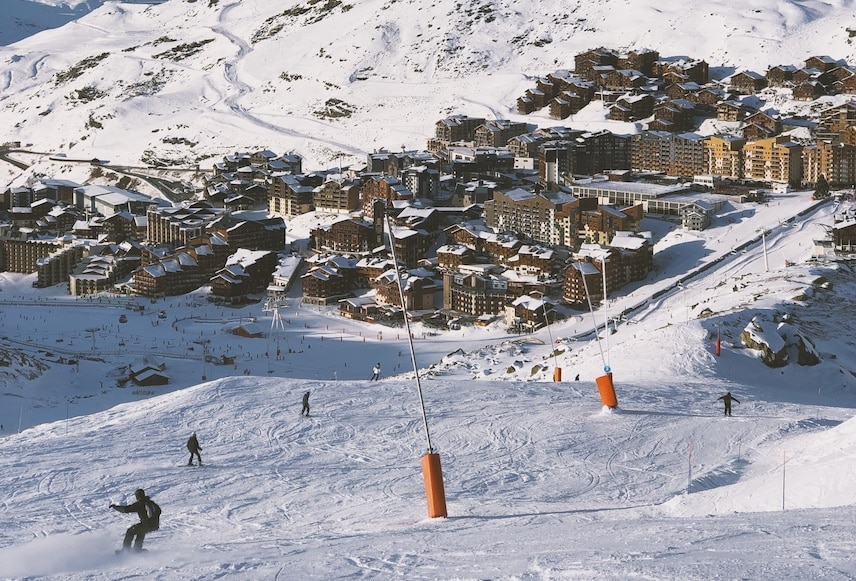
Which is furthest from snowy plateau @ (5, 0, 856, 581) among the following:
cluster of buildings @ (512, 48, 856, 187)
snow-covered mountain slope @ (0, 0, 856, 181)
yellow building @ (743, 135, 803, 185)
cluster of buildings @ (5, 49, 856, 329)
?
snow-covered mountain slope @ (0, 0, 856, 181)

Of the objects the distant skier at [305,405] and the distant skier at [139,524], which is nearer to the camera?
the distant skier at [139,524]

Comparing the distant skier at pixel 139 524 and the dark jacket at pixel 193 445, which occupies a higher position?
the distant skier at pixel 139 524

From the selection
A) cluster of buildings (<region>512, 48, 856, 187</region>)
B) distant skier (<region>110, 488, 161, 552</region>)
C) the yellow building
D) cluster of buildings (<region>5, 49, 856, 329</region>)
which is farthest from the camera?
cluster of buildings (<region>512, 48, 856, 187</region>)

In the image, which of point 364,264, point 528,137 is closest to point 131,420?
point 364,264

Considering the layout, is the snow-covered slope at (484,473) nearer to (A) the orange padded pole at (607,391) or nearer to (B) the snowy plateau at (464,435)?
(B) the snowy plateau at (464,435)

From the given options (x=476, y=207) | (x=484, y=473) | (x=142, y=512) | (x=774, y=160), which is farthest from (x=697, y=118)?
(x=142, y=512)

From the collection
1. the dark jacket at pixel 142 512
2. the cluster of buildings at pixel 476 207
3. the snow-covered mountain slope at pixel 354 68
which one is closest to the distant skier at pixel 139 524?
the dark jacket at pixel 142 512

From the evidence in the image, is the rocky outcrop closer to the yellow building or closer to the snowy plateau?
the snowy plateau

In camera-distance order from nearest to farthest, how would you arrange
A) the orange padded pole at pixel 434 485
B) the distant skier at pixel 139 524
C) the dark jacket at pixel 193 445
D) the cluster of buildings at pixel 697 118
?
1. the distant skier at pixel 139 524
2. the orange padded pole at pixel 434 485
3. the dark jacket at pixel 193 445
4. the cluster of buildings at pixel 697 118
